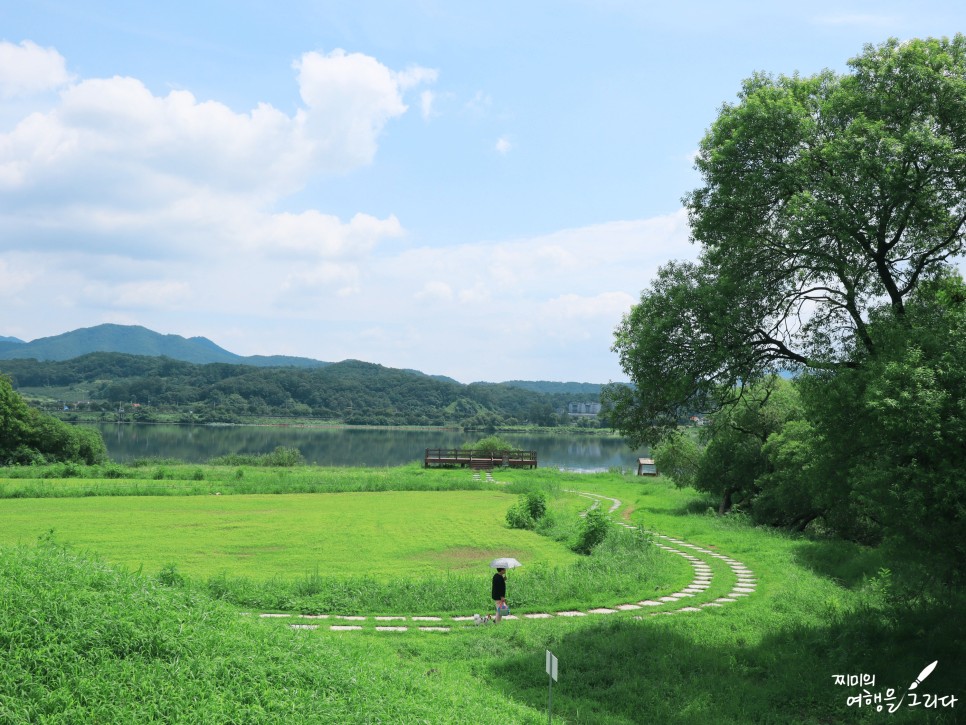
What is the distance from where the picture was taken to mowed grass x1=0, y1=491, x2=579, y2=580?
22.1 metres

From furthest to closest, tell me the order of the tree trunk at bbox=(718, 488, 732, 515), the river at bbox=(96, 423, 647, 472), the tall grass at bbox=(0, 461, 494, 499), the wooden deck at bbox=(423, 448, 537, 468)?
the river at bbox=(96, 423, 647, 472) < the wooden deck at bbox=(423, 448, 537, 468) < the tall grass at bbox=(0, 461, 494, 499) < the tree trunk at bbox=(718, 488, 732, 515)

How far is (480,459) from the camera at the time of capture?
70.1 metres

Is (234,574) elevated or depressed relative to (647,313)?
depressed

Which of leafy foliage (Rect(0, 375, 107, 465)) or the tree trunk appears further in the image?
leafy foliage (Rect(0, 375, 107, 465))

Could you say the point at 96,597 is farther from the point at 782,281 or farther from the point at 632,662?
the point at 782,281

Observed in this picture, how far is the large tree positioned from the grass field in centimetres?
518

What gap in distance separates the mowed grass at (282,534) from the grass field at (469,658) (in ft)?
11.5

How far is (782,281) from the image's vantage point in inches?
597

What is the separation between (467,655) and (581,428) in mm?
182525

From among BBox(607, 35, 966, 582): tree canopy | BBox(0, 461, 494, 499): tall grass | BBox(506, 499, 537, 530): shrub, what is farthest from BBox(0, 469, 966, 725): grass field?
BBox(0, 461, 494, 499): tall grass

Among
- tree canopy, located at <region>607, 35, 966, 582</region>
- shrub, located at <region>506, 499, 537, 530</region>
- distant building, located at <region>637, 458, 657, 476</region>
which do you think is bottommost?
distant building, located at <region>637, 458, 657, 476</region>

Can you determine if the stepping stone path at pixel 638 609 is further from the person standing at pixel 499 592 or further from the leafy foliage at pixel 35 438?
the leafy foliage at pixel 35 438

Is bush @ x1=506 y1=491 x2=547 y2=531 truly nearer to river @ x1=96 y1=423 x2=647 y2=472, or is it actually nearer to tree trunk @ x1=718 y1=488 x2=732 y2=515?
tree trunk @ x1=718 y1=488 x2=732 y2=515

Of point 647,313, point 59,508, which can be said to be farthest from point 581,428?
point 647,313
